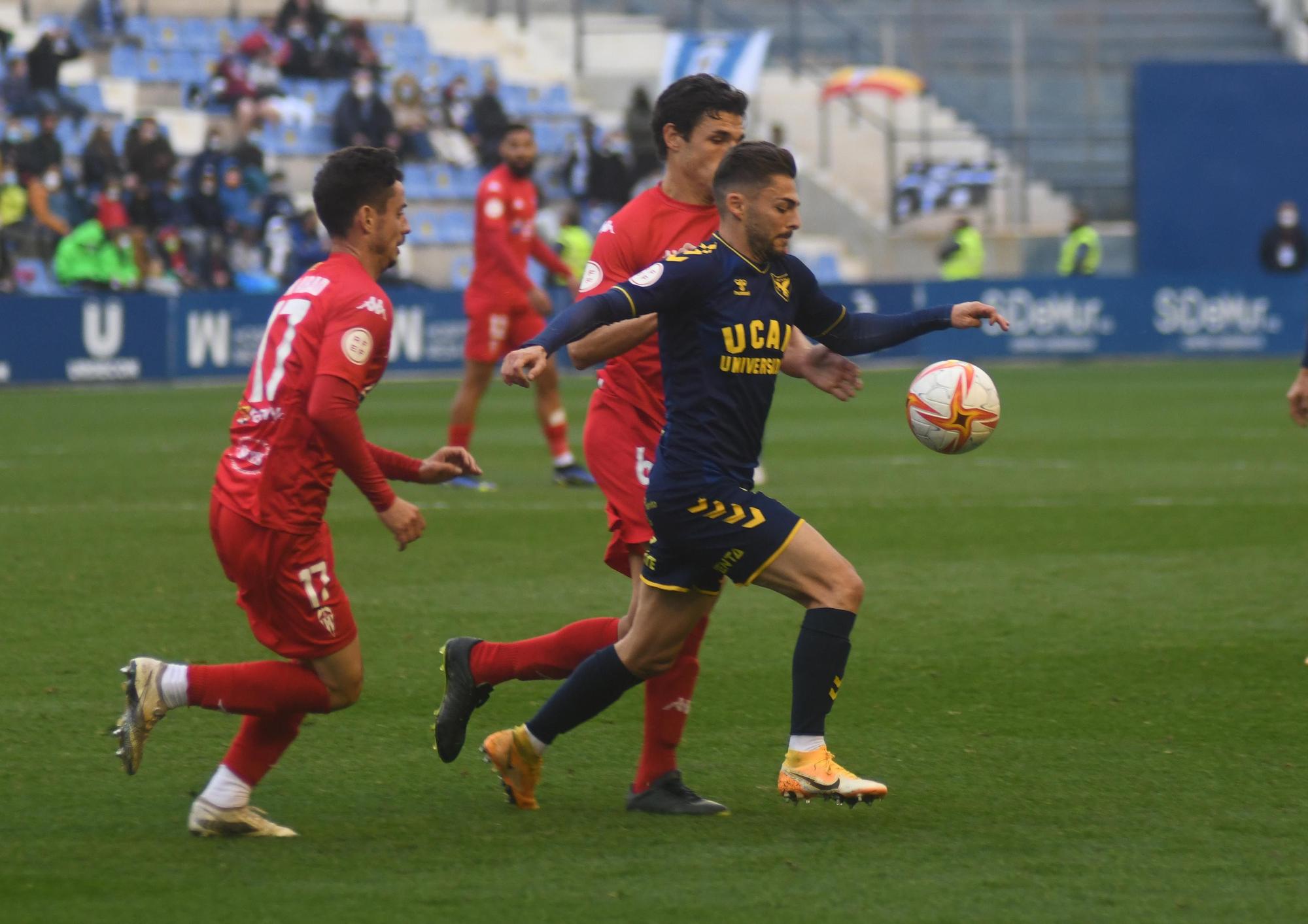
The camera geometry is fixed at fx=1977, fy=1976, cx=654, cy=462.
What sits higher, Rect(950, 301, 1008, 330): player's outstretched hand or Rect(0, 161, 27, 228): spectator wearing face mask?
Rect(0, 161, 27, 228): spectator wearing face mask

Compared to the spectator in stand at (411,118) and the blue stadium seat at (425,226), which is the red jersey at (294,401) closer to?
the blue stadium seat at (425,226)

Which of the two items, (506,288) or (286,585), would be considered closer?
(286,585)

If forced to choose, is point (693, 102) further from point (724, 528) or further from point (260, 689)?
point (260, 689)

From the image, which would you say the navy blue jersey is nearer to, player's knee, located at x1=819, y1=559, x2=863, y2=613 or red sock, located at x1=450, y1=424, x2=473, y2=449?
player's knee, located at x1=819, y1=559, x2=863, y2=613

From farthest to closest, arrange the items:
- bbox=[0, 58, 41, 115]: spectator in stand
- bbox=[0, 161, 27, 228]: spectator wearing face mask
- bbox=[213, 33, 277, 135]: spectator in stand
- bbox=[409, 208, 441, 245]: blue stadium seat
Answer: bbox=[409, 208, 441, 245]: blue stadium seat, bbox=[213, 33, 277, 135]: spectator in stand, bbox=[0, 58, 41, 115]: spectator in stand, bbox=[0, 161, 27, 228]: spectator wearing face mask

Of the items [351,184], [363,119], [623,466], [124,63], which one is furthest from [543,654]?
[124,63]

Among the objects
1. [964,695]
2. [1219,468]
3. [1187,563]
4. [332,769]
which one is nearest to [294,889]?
[332,769]

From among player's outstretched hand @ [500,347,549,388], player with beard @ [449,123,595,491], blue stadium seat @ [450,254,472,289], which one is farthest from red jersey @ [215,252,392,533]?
blue stadium seat @ [450,254,472,289]

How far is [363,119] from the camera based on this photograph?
1158 inches

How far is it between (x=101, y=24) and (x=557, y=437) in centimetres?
2057

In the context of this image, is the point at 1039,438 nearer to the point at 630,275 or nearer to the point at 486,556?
the point at 486,556

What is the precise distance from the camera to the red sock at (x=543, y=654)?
→ 5781 millimetres

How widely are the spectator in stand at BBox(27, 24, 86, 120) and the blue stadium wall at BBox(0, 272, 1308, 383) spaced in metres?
4.36

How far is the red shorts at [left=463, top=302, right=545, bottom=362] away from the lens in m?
13.8
